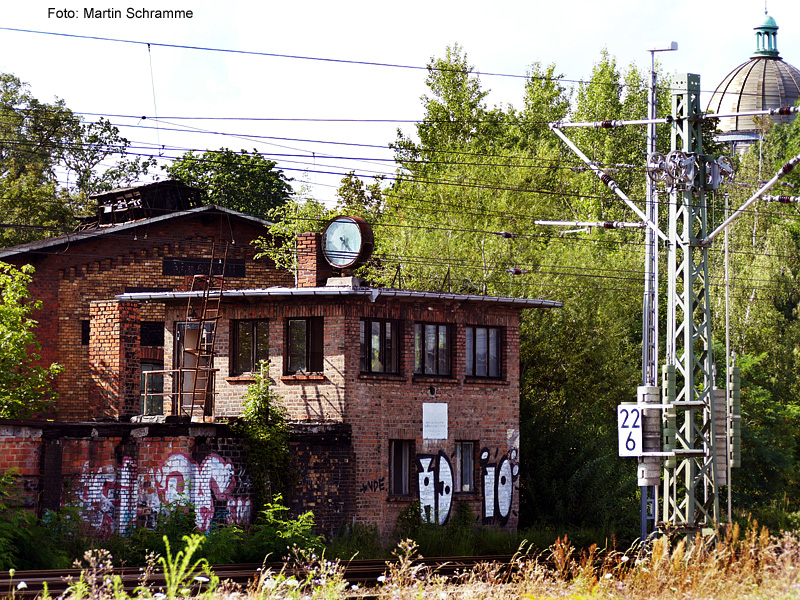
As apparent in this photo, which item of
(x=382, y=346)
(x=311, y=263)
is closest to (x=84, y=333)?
(x=311, y=263)

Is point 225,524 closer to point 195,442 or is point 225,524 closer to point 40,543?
point 195,442

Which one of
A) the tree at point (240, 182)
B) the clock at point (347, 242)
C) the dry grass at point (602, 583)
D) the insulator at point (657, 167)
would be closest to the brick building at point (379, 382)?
the clock at point (347, 242)

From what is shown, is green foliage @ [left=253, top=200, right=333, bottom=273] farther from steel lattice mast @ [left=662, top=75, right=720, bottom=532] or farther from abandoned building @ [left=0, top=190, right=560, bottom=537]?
steel lattice mast @ [left=662, top=75, right=720, bottom=532]

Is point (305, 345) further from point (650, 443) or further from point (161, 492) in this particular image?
point (650, 443)

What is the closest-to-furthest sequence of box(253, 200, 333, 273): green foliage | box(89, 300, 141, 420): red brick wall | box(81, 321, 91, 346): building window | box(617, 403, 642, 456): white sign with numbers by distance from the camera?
box(617, 403, 642, 456): white sign with numbers < box(89, 300, 141, 420): red brick wall < box(81, 321, 91, 346): building window < box(253, 200, 333, 273): green foliage

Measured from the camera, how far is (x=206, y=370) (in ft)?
87.7

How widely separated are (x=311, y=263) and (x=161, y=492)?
23.8ft

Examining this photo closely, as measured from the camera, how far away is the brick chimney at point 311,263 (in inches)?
1104

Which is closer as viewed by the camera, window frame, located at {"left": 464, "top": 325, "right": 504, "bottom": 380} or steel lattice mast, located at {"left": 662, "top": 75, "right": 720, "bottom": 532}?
steel lattice mast, located at {"left": 662, "top": 75, "right": 720, "bottom": 532}

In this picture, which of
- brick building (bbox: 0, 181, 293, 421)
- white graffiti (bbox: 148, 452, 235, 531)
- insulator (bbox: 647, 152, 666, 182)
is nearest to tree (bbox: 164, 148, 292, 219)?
brick building (bbox: 0, 181, 293, 421)

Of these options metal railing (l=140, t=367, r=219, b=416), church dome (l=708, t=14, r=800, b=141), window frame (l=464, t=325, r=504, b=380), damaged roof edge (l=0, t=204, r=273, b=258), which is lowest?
metal railing (l=140, t=367, r=219, b=416)

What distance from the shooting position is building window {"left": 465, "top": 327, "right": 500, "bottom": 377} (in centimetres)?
2965

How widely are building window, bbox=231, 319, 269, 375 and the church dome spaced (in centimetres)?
7863

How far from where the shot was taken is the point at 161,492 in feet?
77.2
